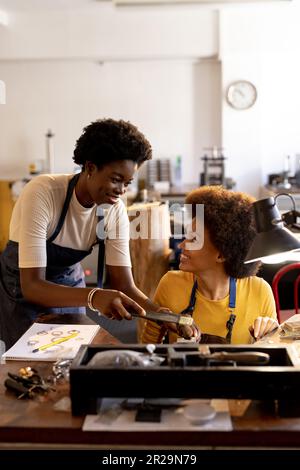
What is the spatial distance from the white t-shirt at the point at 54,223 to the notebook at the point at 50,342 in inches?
9.7

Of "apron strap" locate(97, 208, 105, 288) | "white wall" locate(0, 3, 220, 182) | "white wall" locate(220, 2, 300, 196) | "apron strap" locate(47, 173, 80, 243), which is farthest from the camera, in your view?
Result: "white wall" locate(0, 3, 220, 182)

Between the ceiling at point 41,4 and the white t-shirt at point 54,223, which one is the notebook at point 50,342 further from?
the ceiling at point 41,4

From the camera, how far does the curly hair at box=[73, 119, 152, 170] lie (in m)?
1.93

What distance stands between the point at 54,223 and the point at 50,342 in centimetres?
53

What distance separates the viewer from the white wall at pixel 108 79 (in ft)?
19.8

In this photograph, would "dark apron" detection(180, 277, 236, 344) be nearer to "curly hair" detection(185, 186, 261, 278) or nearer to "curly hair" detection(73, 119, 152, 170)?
"curly hair" detection(185, 186, 261, 278)

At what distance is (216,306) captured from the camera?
6.42 feet

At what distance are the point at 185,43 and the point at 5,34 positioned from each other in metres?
2.02

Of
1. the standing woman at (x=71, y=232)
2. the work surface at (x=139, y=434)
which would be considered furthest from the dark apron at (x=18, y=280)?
the work surface at (x=139, y=434)

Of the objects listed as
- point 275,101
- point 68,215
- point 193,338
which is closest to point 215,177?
point 275,101

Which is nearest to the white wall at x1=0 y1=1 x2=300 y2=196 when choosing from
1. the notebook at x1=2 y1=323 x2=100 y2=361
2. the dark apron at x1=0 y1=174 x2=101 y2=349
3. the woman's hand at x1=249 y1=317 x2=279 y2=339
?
the dark apron at x1=0 y1=174 x2=101 y2=349

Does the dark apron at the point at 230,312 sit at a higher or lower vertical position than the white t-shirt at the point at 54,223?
lower

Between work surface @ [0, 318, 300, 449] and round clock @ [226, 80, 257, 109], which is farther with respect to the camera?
round clock @ [226, 80, 257, 109]

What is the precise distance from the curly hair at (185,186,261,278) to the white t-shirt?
0.40 m
